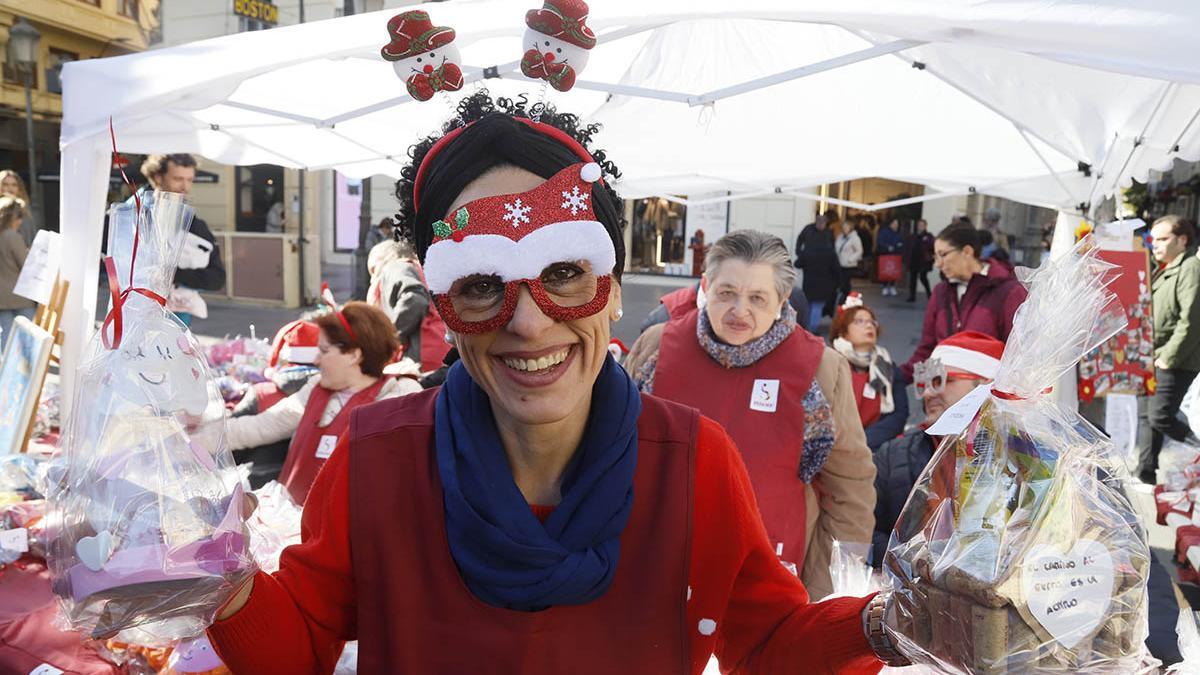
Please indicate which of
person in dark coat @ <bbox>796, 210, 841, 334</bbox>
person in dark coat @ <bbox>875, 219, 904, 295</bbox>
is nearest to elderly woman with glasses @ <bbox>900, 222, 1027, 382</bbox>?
person in dark coat @ <bbox>796, 210, 841, 334</bbox>

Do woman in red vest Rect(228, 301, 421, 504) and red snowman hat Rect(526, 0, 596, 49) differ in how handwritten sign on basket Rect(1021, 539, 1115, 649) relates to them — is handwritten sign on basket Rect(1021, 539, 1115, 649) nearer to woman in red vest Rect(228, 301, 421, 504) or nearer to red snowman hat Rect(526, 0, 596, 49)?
red snowman hat Rect(526, 0, 596, 49)

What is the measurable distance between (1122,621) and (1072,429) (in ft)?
1.02

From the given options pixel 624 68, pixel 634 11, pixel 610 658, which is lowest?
pixel 610 658

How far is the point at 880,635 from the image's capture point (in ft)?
3.92

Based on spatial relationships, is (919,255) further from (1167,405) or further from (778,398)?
(778,398)

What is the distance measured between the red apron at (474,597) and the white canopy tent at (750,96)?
1.59m

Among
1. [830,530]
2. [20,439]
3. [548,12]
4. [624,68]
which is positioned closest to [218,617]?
[548,12]

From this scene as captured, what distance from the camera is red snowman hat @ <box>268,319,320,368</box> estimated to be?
3818 mm

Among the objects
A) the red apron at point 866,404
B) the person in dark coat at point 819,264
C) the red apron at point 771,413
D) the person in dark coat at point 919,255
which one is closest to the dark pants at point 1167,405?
the red apron at point 866,404

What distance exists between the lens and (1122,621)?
3.37 ft

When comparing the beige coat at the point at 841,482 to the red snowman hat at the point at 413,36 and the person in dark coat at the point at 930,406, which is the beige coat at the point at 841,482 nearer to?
the person in dark coat at the point at 930,406

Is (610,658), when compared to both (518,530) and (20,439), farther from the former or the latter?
(20,439)

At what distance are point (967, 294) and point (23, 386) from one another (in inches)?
200

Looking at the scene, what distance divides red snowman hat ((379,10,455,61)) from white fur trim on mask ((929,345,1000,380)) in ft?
7.58
